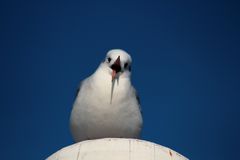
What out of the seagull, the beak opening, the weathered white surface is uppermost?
the beak opening

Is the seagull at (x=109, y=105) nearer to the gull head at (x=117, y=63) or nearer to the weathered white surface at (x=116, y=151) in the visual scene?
the gull head at (x=117, y=63)

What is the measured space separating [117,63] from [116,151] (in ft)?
6.07

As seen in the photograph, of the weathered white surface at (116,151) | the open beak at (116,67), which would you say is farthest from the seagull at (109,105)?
the weathered white surface at (116,151)

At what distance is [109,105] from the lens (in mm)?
6004

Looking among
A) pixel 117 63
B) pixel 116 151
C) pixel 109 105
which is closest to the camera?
pixel 116 151

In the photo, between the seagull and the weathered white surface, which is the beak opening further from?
the weathered white surface

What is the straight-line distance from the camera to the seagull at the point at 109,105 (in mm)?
6023

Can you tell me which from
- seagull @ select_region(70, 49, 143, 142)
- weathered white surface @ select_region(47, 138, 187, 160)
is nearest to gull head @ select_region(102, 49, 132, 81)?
seagull @ select_region(70, 49, 143, 142)

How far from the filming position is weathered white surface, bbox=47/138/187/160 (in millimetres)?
4531

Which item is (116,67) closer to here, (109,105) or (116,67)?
(116,67)

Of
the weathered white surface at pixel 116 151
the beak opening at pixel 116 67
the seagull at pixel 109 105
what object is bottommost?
the weathered white surface at pixel 116 151

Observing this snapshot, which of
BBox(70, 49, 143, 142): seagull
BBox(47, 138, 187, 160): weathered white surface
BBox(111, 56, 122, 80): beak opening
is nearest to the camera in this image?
BBox(47, 138, 187, 160): weathered white surface

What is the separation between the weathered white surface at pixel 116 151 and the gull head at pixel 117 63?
63.2 inches

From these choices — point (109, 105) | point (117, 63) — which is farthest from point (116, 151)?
point (117, 63)
